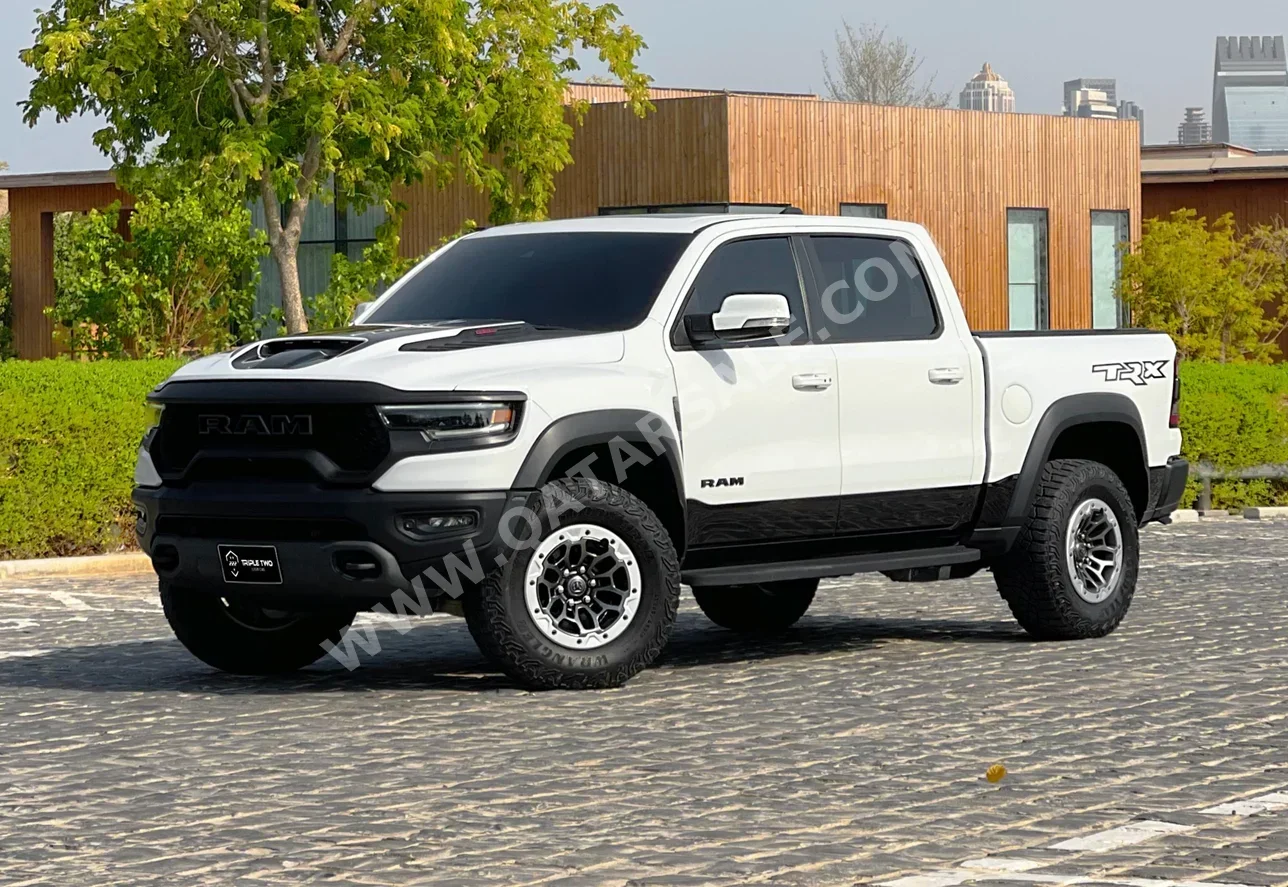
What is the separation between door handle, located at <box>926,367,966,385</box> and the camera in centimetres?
1119

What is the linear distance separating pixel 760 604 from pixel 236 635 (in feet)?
10.2

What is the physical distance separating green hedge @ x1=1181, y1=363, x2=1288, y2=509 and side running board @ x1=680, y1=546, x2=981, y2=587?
11.5m

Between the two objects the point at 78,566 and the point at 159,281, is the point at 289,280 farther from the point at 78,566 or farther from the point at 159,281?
the point at 78,566

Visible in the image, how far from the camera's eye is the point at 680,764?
8.11 meters

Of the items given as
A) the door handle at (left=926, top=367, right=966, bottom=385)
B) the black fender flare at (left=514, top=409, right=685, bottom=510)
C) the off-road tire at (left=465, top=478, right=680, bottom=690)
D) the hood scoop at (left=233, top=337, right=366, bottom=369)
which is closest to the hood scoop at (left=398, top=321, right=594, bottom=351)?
the hood scoop at (left=233, top=337, right=366, bottom=369)

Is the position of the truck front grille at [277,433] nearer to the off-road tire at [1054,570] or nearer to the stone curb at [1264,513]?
the off-road tire at [1054,570]

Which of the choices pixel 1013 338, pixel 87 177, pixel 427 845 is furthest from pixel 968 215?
pixel 427 845

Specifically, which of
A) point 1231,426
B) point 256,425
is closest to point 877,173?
point 1231,426

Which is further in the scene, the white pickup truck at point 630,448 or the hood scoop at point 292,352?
the hood scoop at point 292,352

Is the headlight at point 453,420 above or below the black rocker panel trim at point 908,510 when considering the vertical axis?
above

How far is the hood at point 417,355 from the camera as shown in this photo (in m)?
9.53

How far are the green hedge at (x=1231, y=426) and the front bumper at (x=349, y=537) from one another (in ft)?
45.6

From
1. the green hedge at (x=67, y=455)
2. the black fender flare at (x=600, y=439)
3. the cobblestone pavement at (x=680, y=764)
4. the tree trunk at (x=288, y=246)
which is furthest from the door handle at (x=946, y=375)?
the tree trunk at (x=288, y=246)

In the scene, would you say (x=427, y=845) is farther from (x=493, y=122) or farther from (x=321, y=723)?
(x=493, y=122)
